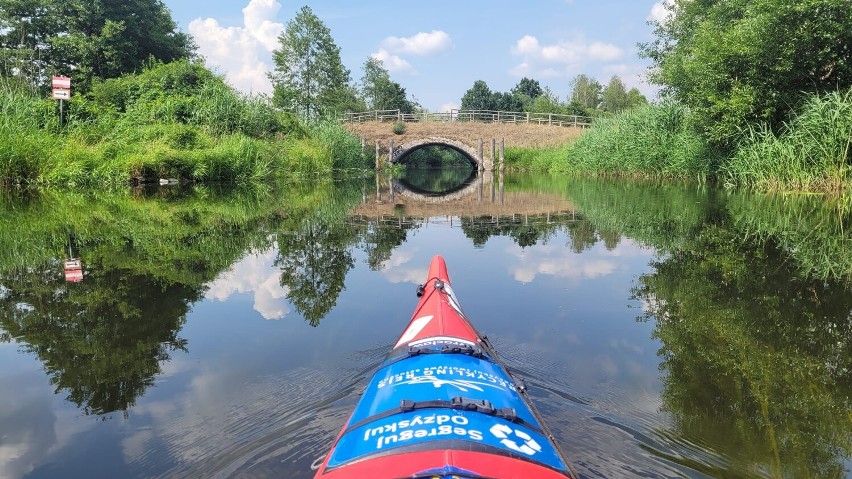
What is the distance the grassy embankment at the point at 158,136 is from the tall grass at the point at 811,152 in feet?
46.5

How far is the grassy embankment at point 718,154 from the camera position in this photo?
10148 mm

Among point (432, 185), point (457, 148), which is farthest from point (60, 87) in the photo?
point (457, 148)

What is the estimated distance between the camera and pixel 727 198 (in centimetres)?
1173

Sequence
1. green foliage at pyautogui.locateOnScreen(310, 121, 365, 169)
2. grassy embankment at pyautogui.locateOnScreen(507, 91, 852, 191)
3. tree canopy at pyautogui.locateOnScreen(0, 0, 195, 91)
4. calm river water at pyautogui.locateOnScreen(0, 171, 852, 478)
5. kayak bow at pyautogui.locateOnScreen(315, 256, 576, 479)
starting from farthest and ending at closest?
1. tree canopy at pyautogui.locateOnScreen(0, 0, 195, 91)
2. green foliage at pyautogui.locateOnScreen(310, 121, 365, 169)
3. grassy embankment at pyautogui.locateOnScreen(507, 91, 852, 191)
4. calm river water at pyautogui.locateOnScreen(0, 171, 852, 478)
5. kayak bow at pyautogui.locateOnScreen(315, 256, 576, 479)

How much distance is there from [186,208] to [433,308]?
8323 millimetres

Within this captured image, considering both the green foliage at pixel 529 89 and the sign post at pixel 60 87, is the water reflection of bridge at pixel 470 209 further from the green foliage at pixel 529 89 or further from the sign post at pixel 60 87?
the green foliage at pixel 529 89

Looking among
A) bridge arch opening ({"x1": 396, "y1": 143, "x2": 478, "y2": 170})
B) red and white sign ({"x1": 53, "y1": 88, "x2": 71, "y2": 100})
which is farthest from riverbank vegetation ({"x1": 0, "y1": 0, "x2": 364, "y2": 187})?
bridge arch opening ({"x1": 396, "y1": 143, "x2": 478, "y2": 170})

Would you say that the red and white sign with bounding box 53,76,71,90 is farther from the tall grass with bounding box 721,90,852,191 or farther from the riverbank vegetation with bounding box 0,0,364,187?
the tall grass with bounding box 721,90,852,191

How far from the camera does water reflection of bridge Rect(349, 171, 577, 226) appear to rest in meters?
10.2

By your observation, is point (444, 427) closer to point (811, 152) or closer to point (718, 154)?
point (811, 152)

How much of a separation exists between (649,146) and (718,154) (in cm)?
339

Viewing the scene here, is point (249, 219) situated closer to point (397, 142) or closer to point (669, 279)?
point (669, 279)

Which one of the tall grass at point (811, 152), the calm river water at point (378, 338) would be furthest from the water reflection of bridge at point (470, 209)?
the tall grass at point (811, 152)

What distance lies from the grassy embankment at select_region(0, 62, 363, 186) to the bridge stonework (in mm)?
9247
